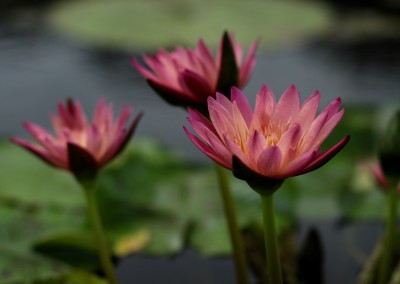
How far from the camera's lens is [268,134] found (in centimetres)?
73

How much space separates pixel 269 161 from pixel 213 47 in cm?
210

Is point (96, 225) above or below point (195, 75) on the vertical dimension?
below

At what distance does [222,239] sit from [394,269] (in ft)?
1.20

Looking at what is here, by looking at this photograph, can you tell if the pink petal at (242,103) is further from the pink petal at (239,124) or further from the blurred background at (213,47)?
the blurred background at (213,47)

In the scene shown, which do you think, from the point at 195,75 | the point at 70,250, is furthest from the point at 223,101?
the point at 70,250

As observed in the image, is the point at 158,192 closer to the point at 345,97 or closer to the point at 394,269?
the point at 394,269

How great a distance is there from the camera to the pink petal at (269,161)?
64 centimetres

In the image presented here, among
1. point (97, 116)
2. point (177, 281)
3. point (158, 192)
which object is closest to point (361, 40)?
point (158, 192)

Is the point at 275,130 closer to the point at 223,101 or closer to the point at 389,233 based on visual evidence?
the point at 223,101

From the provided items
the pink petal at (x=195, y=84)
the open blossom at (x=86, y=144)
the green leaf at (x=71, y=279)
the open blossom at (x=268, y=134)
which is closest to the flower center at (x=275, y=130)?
the open blossom at (x=268, y=134)

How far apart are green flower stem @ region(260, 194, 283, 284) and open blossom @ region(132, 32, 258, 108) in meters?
0.23

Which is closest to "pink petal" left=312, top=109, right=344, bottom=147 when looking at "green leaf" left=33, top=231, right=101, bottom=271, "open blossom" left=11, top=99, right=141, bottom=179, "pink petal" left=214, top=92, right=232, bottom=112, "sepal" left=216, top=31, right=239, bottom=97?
"pink petal" left=214, top=92, right=232, bottom=112

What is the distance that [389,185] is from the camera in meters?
0.90

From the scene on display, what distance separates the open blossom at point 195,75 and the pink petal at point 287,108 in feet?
0.55
